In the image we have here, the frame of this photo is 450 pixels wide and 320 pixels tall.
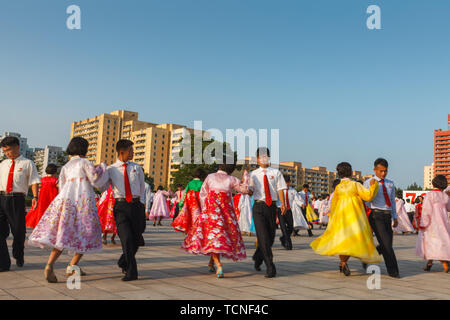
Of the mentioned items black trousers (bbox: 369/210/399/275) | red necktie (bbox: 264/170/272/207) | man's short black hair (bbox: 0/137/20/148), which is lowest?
black trousers (bbox: 369/210/399/275)

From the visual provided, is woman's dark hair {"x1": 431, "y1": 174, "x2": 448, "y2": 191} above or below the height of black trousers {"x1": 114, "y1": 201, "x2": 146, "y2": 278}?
above

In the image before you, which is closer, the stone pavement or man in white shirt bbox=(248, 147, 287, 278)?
the stone pavement

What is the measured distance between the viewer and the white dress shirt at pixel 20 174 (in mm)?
6805

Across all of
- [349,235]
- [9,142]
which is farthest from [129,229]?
[349,235]

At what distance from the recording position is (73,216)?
5516 mm

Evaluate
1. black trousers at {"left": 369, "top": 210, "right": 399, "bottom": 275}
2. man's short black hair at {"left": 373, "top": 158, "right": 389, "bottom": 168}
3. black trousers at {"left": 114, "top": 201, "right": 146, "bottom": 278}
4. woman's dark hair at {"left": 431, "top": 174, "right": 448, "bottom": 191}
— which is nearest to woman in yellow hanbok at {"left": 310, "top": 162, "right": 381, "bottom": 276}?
black trousers at {"left": 369, "top": 210, "right": 399, "bottom": 275}

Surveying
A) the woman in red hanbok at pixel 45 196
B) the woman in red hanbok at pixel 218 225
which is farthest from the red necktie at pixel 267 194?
the woman in red hanbok at pixel 45 196

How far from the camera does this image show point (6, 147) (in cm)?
693

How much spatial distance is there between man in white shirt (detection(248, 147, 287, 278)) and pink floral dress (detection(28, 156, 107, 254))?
242 cm

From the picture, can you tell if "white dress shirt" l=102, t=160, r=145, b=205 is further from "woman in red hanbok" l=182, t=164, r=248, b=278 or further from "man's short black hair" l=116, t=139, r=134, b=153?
"woman in red hanbok" l=182, t=164, r=248, b=278

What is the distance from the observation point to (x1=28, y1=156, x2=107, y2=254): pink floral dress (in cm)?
537

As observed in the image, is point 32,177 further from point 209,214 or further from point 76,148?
point 209,214

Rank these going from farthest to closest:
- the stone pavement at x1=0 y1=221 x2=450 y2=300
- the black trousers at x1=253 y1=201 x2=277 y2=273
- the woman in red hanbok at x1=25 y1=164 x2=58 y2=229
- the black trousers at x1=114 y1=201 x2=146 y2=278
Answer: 1. the woman in red hanbok at x1=25 y1=164 x2=58 y2=229
2. the black trousers at x1=253 y1=201 x2=277 y2=273
3. the black trousers at x1=114 y1=201 x2=146 y2=278
4. the stone pavement at x1=0 y1=221 x2=450 y2=300
